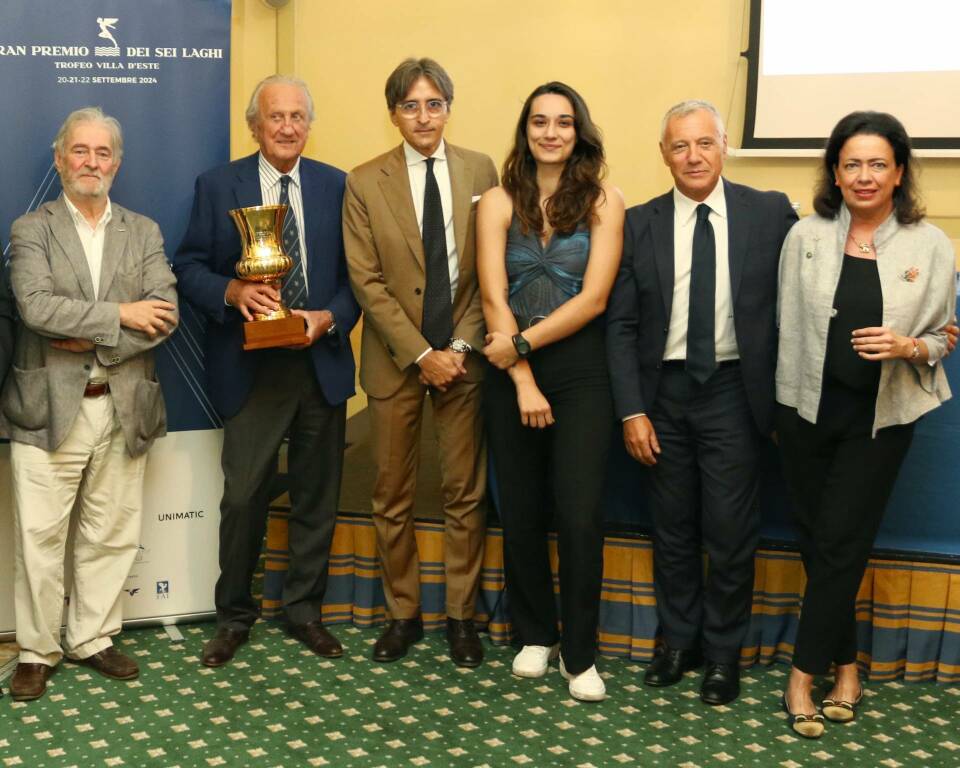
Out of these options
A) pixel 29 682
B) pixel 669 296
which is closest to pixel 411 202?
pixel 669 296

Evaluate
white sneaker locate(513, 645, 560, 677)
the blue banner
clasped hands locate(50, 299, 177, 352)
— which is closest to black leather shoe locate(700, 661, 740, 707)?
white sneaker locate(513, 645, 560, 677)

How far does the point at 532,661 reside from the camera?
3.49 metres

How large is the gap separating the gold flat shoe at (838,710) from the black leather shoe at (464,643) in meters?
1.02

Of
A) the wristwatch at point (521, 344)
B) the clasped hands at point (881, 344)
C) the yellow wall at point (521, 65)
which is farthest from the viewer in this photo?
the yellow wall at point (521, 65)

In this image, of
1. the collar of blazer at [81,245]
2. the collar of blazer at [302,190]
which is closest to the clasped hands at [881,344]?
the collar of blazer at [302,190]

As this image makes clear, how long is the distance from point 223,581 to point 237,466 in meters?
0.38

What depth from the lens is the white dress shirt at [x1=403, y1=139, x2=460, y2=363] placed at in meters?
3.45

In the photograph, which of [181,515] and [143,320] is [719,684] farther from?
[143,320]

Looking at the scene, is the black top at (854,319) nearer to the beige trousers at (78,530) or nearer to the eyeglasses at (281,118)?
the eyeglasses at (281,118)

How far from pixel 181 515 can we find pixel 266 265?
102 centimetres

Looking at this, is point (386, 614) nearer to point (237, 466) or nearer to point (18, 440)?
point (237, 466)

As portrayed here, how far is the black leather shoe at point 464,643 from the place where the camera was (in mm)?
3576

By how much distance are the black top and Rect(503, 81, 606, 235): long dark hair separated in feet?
2.35

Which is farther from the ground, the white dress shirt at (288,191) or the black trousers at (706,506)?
the white dress shirt at (288,191)
